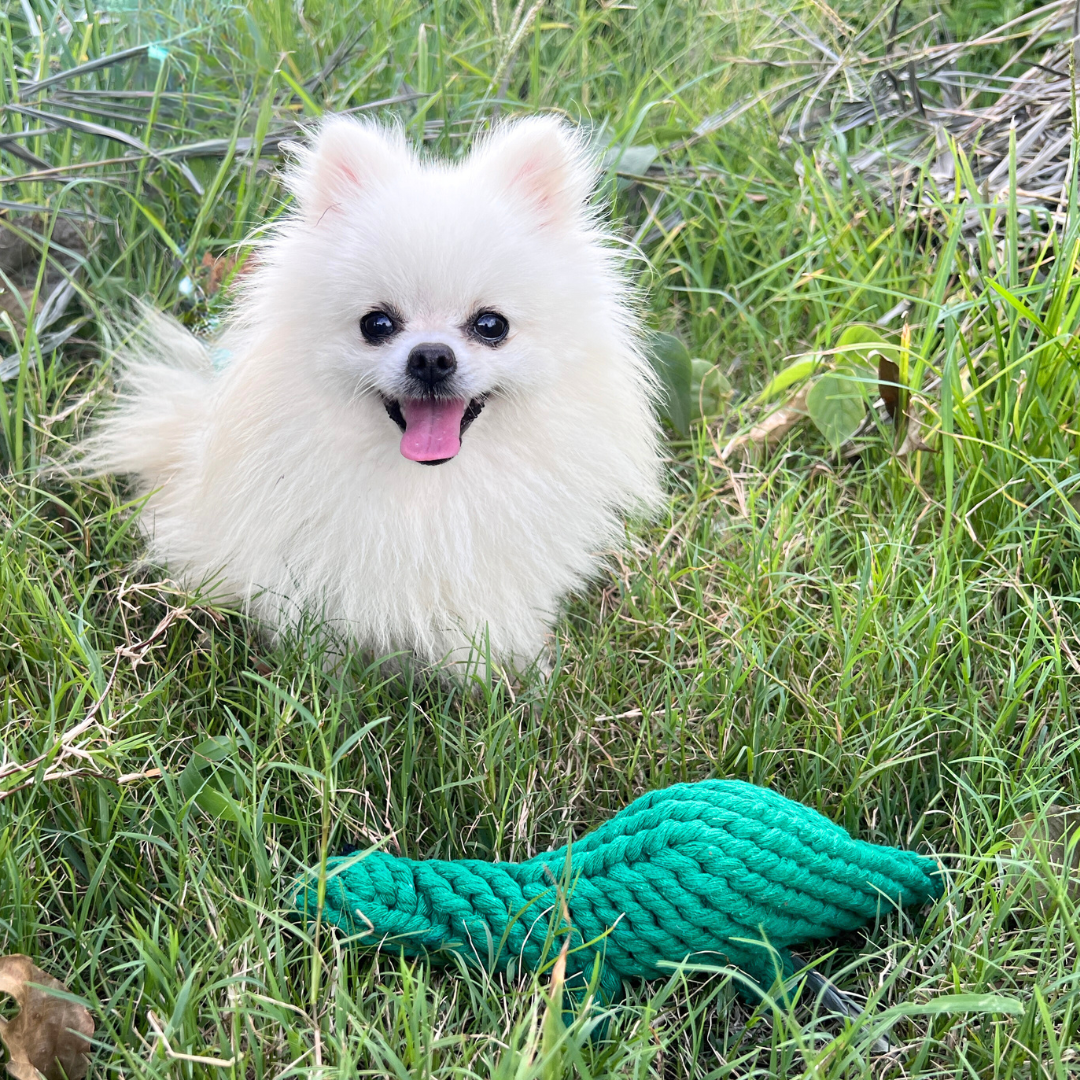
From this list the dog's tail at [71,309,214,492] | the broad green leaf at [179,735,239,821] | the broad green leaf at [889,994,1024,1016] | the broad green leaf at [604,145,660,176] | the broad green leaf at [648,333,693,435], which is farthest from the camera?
the broad green leaf at [604,145,660,176]

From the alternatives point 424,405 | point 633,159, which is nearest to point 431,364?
point 424,405

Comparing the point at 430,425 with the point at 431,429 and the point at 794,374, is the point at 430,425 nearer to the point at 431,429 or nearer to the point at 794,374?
the point at 431,429

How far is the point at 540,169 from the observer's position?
207 centimetres

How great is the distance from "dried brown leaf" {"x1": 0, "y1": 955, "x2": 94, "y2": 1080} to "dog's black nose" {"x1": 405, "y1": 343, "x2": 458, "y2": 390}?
1067 millimetres

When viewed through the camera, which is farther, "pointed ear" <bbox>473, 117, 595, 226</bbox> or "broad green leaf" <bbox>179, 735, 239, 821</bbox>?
"pointed ear" <bbox>473, 117, 595, 226</bbox>

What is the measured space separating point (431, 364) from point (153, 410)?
3.22ft

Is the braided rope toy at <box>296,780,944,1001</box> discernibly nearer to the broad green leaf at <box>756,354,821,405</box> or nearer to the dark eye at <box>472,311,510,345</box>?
the dark eye at <box>472,311,510,345</box>

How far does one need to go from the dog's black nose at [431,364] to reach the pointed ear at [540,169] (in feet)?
1.32

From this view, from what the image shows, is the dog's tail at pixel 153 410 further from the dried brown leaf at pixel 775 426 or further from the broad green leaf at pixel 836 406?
the broad green leaf at pixel 836 406

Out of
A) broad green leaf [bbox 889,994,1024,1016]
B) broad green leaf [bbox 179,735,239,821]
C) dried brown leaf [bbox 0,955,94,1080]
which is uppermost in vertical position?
broad green leaf [bbox 889,994,1024,1016]

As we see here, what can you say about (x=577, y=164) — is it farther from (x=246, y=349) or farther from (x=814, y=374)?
(x=814, y=374)

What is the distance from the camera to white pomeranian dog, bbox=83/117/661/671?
1933 millimetres

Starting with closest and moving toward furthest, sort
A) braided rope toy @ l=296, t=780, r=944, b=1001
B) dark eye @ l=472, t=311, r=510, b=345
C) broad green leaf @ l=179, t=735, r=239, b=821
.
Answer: braided rope toy @ l=296, t=780, r=944, b=1001 < broad green leaf @ l=179, t=735, r=239, b=821 < dark eye @ l=472, t=311, r=510, b=345

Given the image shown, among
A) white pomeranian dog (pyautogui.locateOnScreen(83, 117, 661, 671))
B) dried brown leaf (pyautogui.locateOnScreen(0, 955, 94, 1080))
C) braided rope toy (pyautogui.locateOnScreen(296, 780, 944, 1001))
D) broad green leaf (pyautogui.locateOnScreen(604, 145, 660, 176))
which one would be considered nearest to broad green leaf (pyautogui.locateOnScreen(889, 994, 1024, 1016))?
braided rope toy (pyautogui.locateOnScreen(296, 780, 944, 1001))
